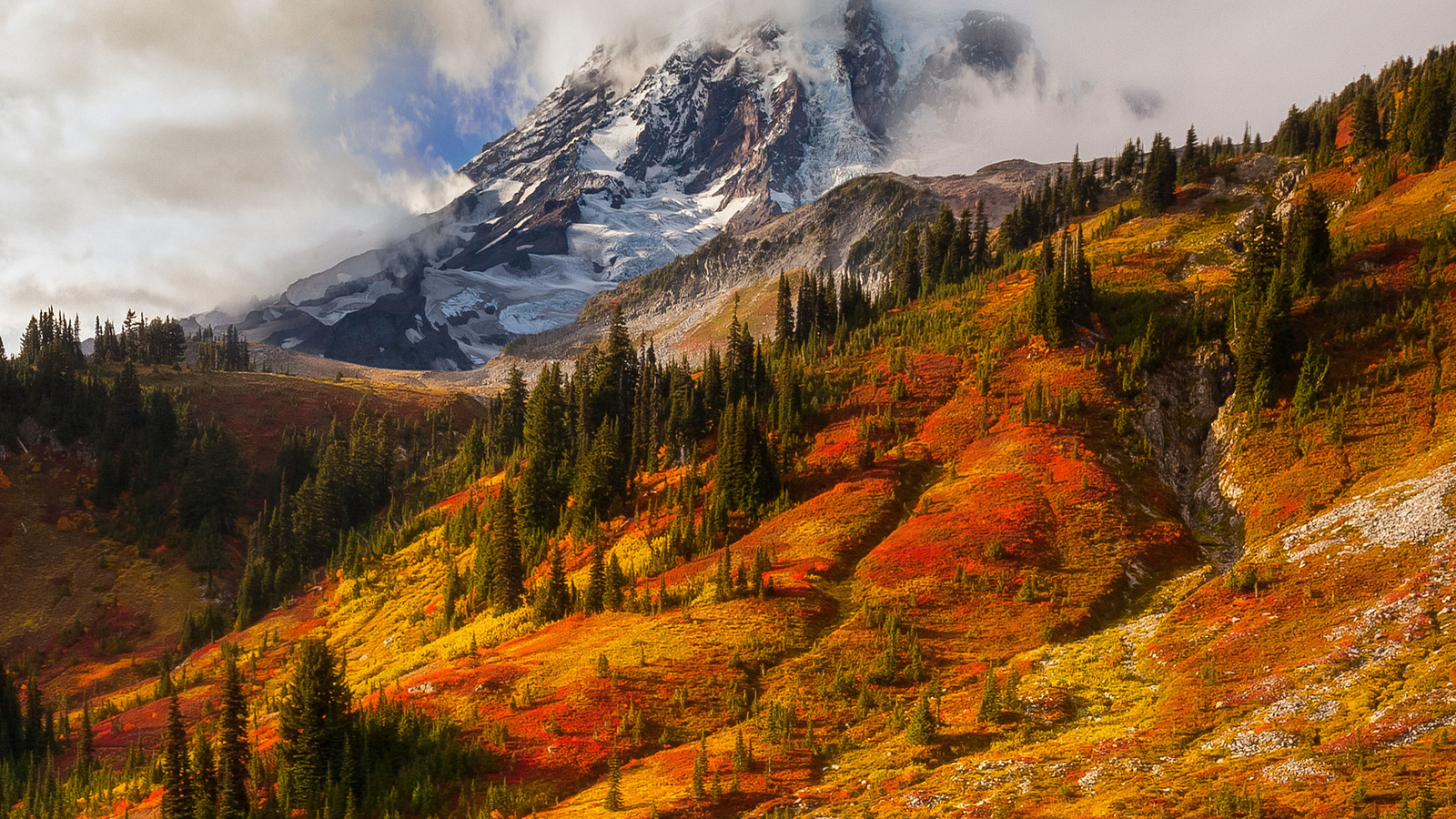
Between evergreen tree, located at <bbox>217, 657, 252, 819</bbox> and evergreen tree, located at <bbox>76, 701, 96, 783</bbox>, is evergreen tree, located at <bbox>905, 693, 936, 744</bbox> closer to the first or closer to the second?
evergreen tree, located at <bbox>217, 657, 252, 819</bbox>

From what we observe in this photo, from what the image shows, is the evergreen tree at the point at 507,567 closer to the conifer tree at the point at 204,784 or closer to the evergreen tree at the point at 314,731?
the evergreen tree at the point at 314,731

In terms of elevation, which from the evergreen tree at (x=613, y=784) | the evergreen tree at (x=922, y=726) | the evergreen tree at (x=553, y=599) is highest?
the evergreen tree at (x=553, y=599)

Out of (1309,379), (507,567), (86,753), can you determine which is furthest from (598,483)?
(1309,379)

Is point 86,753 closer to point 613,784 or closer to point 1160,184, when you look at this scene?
point 613,784

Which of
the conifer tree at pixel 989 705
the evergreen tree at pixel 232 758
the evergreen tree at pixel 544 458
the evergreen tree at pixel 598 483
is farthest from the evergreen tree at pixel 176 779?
the evergreen tree at pixel 544 458

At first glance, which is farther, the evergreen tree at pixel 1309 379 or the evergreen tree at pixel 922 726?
the evergreen tree at pixel 1309 379

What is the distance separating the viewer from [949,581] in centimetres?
6191

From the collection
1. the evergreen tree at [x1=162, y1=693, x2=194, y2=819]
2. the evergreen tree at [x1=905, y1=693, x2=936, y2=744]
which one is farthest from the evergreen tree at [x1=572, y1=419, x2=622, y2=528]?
the evergreen tree at [x1=905, y1=693, x2=936, y2=744]

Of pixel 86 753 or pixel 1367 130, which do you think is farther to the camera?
pixel 1367 130

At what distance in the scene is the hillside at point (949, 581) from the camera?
39219 millimetres

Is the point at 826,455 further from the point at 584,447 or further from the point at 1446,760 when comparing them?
the point at 1446,760

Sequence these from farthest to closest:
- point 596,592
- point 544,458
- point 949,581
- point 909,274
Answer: point 909,274 → point 544,458 → point 596,592 → point 949,581

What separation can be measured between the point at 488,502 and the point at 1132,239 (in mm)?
101233

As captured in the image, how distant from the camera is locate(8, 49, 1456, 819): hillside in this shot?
39219 millimetres
